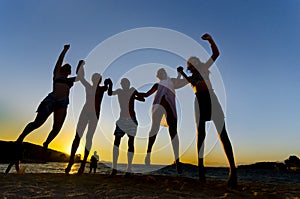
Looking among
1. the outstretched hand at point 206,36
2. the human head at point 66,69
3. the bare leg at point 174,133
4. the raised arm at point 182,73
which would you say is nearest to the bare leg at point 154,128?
the bare leg at point 174,133

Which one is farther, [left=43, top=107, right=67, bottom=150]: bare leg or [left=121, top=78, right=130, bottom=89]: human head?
[left=121, top=78, right=130, bottom=89]: human head

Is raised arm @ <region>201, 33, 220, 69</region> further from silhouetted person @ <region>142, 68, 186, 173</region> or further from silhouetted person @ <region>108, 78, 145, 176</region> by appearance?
silhouetted person @ <region>108, 78, 145, 176</region>

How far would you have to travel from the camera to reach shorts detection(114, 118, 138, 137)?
675cm

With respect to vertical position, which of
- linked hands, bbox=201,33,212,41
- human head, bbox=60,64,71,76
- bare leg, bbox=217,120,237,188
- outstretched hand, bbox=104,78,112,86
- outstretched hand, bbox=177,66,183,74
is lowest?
bare leg, bbox=217,120,237,188

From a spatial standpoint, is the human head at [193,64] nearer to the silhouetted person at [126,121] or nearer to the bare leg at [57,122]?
the silhouetted person at [126,121]

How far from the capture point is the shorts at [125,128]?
6754 millimetres

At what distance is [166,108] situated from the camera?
669 centimetres

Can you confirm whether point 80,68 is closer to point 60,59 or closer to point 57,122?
point 60,59

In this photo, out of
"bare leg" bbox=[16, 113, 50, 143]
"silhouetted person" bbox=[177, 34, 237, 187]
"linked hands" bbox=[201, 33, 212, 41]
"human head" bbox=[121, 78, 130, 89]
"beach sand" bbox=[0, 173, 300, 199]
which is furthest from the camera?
"human head" bbox=[121, 78, 130, 89]

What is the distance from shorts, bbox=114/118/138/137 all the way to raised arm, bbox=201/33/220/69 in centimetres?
238

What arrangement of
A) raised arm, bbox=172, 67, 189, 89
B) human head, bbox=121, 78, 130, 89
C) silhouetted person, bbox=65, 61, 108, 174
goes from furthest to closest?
1. human head, bbox=121, 78, 130, 89
2. raised arm, bbox=172, 67, 189, 89
3. silhouetted person, bbox=65, 61, 108, 174

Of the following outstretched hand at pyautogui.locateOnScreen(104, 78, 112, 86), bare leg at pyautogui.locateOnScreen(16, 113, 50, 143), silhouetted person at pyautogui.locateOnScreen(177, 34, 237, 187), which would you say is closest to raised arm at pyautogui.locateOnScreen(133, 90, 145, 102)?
outstretched hand at pyautogui.locateOnScreen(104, 78, 112, 86)

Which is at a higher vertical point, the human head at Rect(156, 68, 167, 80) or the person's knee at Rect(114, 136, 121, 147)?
the human head at Rect(156, 68, 167, 80)

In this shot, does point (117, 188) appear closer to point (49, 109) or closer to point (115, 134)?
point (115, 134)
